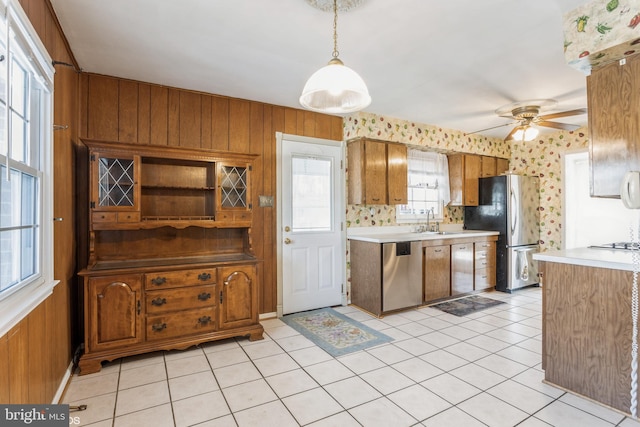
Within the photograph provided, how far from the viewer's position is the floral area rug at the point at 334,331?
9.90 feet

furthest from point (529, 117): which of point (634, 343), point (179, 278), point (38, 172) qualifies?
point (38, 172)

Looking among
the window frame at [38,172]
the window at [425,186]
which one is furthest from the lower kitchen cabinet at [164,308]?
the window at [425,186]

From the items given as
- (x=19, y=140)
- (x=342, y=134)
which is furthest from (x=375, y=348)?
(x=19, y=140)

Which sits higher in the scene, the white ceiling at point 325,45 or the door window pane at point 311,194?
the white ceiling at point 325,45

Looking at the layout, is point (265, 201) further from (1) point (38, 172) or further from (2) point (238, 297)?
(1) point (38, 172)

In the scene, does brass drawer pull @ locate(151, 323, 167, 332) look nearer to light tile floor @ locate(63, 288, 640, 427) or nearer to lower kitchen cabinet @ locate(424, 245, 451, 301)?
light tile floor @ locate(63, 288, 640, 427)

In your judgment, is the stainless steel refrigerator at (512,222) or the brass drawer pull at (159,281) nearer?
the brass drawer pull at (159,281)

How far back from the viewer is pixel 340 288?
4.26 m

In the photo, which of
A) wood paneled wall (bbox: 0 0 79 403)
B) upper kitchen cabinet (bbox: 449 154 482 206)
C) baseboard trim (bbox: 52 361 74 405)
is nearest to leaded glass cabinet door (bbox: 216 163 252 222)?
wood paneled wall (bbox: 0 0 79 403)

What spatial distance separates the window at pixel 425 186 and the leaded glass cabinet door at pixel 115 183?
11.1 ft

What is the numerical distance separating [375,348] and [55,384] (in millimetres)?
2370

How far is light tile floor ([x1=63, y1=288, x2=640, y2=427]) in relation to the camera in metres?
1.95

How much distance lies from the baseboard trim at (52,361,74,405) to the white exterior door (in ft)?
6.61

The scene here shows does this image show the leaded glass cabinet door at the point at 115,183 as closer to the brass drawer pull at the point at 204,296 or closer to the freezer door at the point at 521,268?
the brass drawer pull at the point at 204,296
